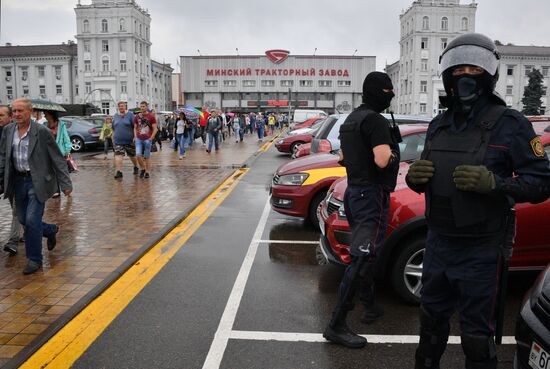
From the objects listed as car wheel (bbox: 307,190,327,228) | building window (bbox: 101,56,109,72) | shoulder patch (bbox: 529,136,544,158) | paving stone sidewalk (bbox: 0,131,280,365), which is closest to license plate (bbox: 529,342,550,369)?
shoulder patch (bbox: 529,136,544,158)

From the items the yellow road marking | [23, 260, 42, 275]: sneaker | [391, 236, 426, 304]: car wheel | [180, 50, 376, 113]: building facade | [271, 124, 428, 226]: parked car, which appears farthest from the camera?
[180, 50, 376, 113]: building facade

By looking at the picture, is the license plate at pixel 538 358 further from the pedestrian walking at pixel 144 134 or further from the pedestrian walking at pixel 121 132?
the pedestrian walking at pixel 121 132

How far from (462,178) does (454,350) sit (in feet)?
5.64

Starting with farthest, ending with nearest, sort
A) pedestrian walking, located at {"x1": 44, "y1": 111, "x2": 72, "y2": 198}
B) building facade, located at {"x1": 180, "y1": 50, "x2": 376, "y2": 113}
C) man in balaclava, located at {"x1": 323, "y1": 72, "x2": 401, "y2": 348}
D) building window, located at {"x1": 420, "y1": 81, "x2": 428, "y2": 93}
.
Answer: building facade, located at {"x1": 180, "y1": 50, "x2": 376, "y2": 113}
building window, located at {"x1": 420, "y1": 81, "x2": 428, "y2": 93}
pedestrian walking, located at {"x1": 44, "y1": 111, "x2": 72, "y2": 198}
man in balaclava, located at {"x1": 323, "y1": 72, "x2": 401, "y2": 348}

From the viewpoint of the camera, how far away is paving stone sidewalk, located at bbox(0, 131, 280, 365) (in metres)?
4.09

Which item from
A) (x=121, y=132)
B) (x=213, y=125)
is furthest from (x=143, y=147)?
(x=213, y=125)

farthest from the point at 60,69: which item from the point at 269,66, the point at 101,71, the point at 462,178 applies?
the point at 462,178

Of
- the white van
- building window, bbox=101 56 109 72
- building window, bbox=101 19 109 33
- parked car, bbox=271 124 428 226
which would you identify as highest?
building window, bbox=101 19 109 33

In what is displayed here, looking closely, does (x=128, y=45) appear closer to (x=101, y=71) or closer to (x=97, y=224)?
(x=101, y=71)

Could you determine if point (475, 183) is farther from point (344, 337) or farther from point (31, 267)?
point (31, 267)

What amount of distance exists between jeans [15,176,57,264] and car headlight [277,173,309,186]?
3.14 m

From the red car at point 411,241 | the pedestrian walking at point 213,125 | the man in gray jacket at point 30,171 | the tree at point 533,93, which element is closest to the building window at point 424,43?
the tree at point 533,93

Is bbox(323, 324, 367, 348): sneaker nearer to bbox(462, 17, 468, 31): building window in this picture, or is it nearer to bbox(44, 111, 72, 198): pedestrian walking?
bbox(44, 111, 72, 198): pedestrian walking

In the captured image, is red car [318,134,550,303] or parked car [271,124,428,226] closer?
red car [318,134,550,303]
